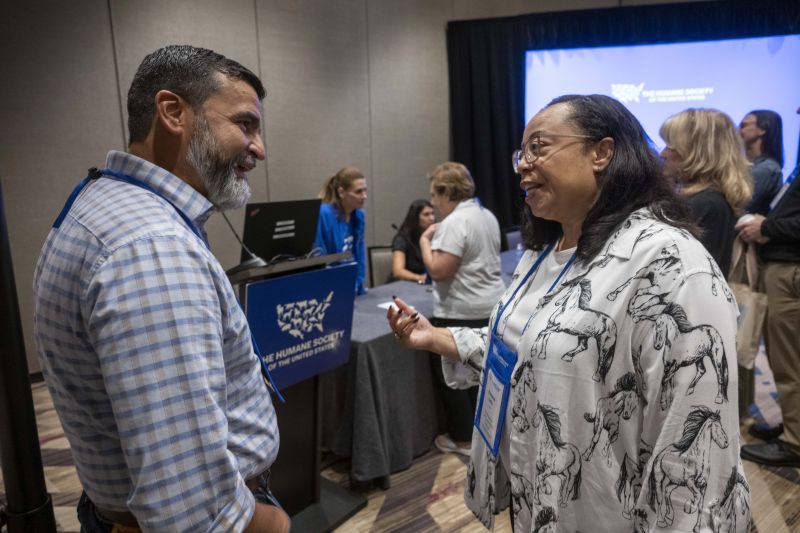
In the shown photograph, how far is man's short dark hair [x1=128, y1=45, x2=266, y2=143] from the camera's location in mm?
916


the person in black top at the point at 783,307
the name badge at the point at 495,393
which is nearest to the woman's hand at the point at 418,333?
the name badge at the point at 495,393

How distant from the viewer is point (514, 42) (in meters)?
5.72

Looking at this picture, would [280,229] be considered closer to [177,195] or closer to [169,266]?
[177,195]

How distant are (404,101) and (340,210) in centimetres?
287

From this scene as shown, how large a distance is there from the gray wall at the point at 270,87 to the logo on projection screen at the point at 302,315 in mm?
2738

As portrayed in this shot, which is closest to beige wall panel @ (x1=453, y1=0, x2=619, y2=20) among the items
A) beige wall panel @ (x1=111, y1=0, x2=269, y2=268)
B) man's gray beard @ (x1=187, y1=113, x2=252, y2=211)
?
beige wall panel @ (x1=111, y1=0, x2=269, y2=268)

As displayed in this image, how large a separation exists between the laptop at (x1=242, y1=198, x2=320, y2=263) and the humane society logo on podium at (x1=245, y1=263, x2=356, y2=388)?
376 mm

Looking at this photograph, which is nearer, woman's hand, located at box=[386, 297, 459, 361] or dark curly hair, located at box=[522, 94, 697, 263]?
dark curly hair, located at box=[522, 94, 697, 263]

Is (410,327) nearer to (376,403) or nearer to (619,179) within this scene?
(619,179)

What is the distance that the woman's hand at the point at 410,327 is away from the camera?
1.42 metres

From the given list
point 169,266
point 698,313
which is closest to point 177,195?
point 169,266

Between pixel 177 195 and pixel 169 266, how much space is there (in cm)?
21

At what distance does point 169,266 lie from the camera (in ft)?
2.39

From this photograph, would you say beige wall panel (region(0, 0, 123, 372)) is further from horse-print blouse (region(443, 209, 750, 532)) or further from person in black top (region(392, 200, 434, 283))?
horse-print blouse (region(443, 209, 750, 532))
